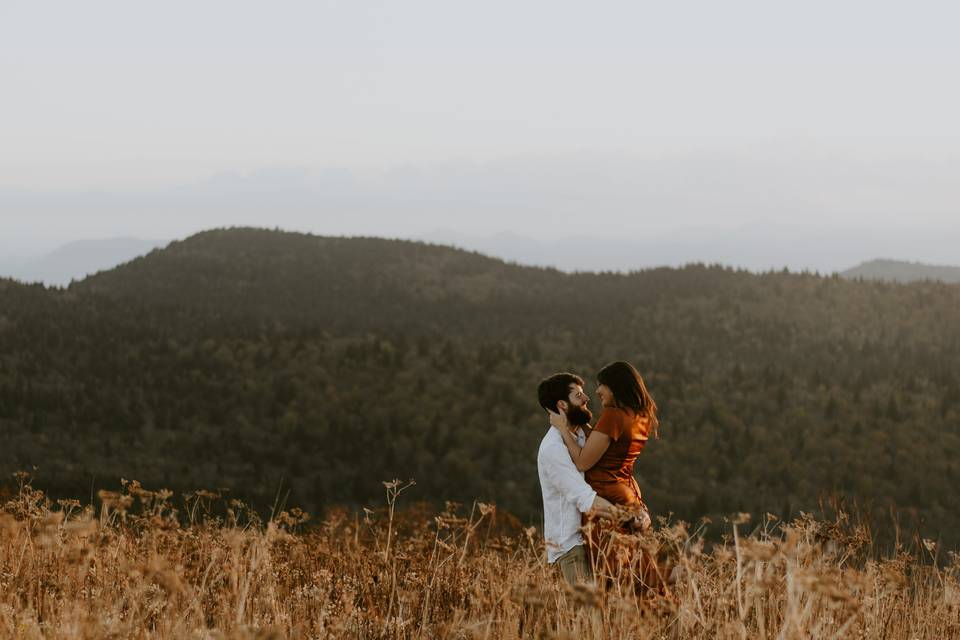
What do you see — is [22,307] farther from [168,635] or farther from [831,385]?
[168,635]

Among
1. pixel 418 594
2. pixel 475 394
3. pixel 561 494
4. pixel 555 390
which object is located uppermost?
pixel 555 390

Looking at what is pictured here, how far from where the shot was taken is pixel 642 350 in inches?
1511

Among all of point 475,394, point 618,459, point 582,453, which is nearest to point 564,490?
point 582,453

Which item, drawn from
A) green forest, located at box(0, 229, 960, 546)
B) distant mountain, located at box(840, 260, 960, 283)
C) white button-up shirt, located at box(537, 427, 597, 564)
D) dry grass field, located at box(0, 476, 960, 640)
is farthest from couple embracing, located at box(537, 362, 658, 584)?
distant mountain, located at box(840, 260, 960, 283)

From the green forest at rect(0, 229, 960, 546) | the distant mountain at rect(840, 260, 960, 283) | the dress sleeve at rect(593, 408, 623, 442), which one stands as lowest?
the green forest at rect(0, 229, 960, 546)

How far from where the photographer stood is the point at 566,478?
14.9 feet

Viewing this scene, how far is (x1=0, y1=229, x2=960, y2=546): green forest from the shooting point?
23047mm

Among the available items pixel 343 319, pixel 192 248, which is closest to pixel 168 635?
pixel 343 319

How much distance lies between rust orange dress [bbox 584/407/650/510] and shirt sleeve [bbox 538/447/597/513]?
164mm

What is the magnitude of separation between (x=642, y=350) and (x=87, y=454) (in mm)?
23649

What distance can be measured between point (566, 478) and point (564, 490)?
2.5 inches

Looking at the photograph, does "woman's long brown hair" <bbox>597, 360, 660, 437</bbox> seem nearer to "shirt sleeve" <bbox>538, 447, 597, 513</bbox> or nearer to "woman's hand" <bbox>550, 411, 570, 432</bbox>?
"woman's hand" <bbox>550, 411, 570, 432</bbox>

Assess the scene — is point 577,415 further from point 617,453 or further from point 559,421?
point 617,453

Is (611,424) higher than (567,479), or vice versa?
(611,424)
